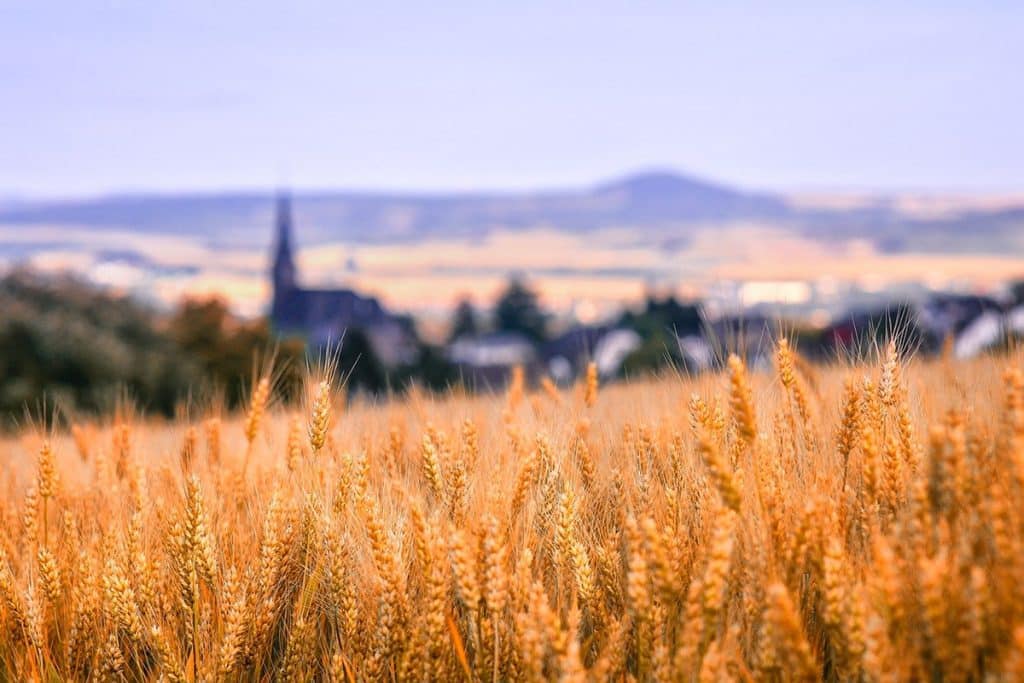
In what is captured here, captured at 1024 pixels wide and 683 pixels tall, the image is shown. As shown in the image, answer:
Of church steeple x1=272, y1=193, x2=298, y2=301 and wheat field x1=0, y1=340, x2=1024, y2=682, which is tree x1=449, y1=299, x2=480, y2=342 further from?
wheat field x1=0, y1=340, x2=1024, y2=682

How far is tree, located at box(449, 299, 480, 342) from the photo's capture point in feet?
347

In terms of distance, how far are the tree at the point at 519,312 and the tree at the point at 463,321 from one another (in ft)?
→ 17.0

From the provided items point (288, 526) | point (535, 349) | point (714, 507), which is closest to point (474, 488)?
point (288, 526)

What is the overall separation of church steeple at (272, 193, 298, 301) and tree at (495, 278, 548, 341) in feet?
103

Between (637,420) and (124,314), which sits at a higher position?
(637,420)

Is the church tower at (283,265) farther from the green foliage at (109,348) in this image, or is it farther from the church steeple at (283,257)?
the green foliage at (109,348)

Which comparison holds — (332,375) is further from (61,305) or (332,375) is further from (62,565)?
(61,305)

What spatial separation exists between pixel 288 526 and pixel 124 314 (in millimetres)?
29722

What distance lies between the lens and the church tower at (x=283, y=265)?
128 meters

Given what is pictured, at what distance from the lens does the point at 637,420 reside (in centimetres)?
390

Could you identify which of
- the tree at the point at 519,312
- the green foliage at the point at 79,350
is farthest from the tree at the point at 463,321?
the green foliage at the point at 79,350

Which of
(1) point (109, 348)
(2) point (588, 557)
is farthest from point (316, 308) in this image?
(2) point (588, 557)

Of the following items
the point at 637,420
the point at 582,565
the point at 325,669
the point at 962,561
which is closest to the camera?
the point at 962,561

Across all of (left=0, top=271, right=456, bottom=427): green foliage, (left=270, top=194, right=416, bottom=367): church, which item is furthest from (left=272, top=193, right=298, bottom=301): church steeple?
(left=0, top=271, right=456, bottom=427): green foliage
